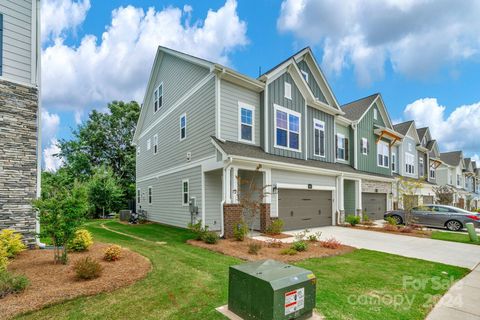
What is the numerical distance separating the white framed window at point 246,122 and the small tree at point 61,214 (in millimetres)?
7735

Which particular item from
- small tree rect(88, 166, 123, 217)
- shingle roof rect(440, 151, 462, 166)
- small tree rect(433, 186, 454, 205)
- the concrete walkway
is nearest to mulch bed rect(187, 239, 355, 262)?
the concrete walkway

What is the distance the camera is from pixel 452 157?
38281 mm

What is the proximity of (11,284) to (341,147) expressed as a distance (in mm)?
18661

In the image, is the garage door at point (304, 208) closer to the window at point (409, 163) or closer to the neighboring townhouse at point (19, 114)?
the neighboring townhouse at point (19, 114)

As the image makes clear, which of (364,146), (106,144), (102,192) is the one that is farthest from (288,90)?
(106,144)

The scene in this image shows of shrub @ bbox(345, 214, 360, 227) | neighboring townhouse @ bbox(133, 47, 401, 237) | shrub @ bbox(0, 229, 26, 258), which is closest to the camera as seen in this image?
shrub @ bbox(0, 229, 26, 258)

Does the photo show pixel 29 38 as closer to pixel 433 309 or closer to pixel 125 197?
Answer: pixel 433 309

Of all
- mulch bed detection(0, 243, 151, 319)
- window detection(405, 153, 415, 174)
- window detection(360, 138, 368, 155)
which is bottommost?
mulch bed detection(0, 243, 151, 319)

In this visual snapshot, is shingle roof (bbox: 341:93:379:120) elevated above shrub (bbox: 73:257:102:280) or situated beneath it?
elevated above

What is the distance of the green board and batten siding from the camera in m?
20.1

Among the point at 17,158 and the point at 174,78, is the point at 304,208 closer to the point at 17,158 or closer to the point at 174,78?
the point at 174,78

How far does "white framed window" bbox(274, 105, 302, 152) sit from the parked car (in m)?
9.06

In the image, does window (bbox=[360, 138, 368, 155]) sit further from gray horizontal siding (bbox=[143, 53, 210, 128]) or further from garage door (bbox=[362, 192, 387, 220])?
gray horizontal siding (bbox=[143, 53, 210, 128])

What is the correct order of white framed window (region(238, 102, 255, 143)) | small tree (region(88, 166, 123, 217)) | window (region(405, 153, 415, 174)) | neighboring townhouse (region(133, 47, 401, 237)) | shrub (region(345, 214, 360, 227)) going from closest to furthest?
neighboring townhouse (region(133, 47, 401, 237)), white framed window (region(238, 102, 255, 143)), shrub (region(345, 214, 360, 227)), small tree (region(88, 166, 123, 217)), window (region(405, 153, 415, 174))
